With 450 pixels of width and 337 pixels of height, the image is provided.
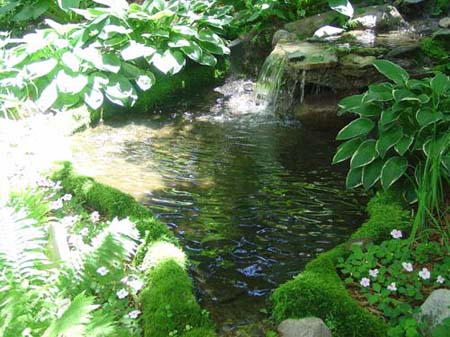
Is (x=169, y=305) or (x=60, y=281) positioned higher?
(x=60, y=281)

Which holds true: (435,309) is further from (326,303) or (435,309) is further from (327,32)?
(327,32)

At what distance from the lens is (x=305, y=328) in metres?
2.62

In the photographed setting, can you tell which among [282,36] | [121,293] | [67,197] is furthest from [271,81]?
[121,293]

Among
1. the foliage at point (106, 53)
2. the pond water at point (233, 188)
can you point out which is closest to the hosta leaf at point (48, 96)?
the foliage at point (106, 53)

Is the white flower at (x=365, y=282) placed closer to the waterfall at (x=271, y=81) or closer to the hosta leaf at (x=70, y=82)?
the waterfall at (x=271, y=81)

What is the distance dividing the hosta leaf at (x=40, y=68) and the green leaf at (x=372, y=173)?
12.6 feet

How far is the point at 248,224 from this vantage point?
406 centimetres

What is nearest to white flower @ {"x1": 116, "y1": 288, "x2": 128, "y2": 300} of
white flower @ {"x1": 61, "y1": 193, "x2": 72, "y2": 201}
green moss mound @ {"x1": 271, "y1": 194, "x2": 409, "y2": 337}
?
green moss mound @ {"x1": 271, "y1": 194, "x2": 409, "y2": 337}

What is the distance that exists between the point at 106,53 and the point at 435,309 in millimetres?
5177

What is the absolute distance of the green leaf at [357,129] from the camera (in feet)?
13.4

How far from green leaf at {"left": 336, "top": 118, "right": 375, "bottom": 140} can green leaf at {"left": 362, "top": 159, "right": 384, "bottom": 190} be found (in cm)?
25

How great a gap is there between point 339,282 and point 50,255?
166 centimetres

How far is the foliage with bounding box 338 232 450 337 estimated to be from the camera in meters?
2.77

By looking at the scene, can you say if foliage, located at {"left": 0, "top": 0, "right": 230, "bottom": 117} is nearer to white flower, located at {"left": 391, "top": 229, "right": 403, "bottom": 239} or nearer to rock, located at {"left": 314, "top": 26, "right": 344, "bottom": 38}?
rock, located at {"left": 314, "top": 26, "right": 344, "bottom": 38}
